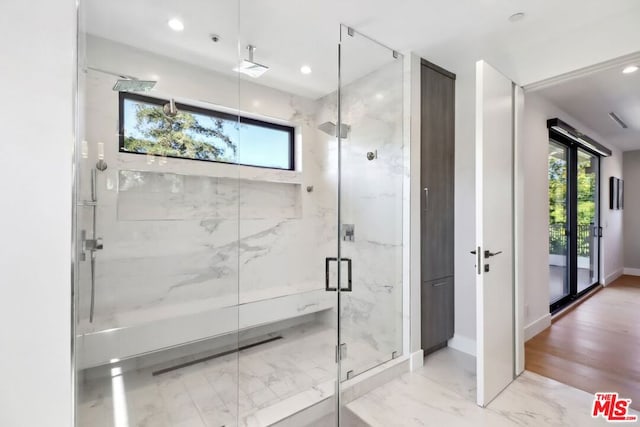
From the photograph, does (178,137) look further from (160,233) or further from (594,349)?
(594,349)

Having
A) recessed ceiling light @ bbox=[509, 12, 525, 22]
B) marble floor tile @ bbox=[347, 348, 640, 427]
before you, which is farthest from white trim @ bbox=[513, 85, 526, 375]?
recessed ceiling light @ bbox=[509, 12, 525, 22]

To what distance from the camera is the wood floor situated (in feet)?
7.20

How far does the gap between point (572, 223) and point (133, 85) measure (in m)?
5.29

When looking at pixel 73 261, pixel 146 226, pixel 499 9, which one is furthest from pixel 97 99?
pixel 499 9

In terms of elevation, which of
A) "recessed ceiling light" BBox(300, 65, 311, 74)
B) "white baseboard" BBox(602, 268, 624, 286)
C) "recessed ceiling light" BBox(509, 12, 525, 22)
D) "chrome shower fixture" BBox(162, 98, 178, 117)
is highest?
"recessed ceiling light" BBox(300, 65, 311, 74)

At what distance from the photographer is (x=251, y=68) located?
2.71 meters

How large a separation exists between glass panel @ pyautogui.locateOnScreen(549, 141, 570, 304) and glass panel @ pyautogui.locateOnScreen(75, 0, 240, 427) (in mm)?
3710

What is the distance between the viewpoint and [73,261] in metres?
1.11

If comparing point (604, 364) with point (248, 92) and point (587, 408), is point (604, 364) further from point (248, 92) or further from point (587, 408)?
point (248, 92)

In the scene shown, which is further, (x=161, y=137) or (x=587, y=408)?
(x=161, y=137)

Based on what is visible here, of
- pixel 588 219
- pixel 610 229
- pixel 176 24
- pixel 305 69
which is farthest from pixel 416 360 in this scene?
pixel 610 229

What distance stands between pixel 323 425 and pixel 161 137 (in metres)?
2.34

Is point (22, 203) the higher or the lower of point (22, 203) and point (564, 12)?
the lower
